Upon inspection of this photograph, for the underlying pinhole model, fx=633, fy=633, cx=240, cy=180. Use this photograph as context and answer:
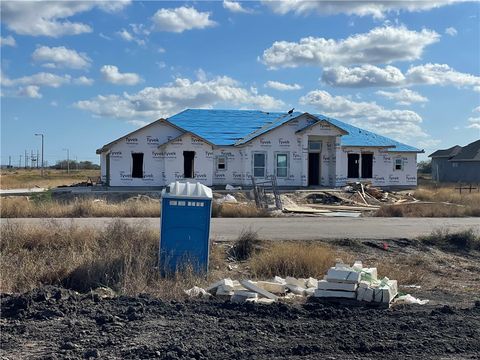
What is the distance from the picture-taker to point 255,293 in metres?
8.49

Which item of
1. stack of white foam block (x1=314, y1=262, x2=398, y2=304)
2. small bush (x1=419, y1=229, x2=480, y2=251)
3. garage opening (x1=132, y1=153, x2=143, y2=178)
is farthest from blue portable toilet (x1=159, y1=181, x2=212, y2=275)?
garage opening (x1=132, y1=153, x2=143, y2=178)

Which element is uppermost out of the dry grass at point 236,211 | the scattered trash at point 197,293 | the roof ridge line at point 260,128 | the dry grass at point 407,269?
the roof ridge line at point 260,128

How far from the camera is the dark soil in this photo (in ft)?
19.7

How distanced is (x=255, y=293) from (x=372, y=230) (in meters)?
11.3

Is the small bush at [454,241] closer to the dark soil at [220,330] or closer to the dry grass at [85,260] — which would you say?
the dry grass at [85,260]

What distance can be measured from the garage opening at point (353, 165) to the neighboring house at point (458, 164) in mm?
27794

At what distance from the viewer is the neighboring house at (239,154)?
39125 millimetres

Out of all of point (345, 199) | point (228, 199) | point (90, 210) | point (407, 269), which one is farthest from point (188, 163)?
point (407, 269)

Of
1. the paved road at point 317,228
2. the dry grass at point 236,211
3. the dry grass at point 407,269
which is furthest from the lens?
the dry grass at point 236,211

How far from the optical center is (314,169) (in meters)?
42.0

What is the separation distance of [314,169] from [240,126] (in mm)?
5836

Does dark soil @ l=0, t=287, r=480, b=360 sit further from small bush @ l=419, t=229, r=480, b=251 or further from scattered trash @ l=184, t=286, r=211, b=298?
small bush @ l=419, t=229, r=480, b=251

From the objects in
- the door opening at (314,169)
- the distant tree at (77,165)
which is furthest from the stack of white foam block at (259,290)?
the distant tree at (77,165)

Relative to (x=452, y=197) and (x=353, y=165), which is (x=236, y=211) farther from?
(x=353, y=165)
